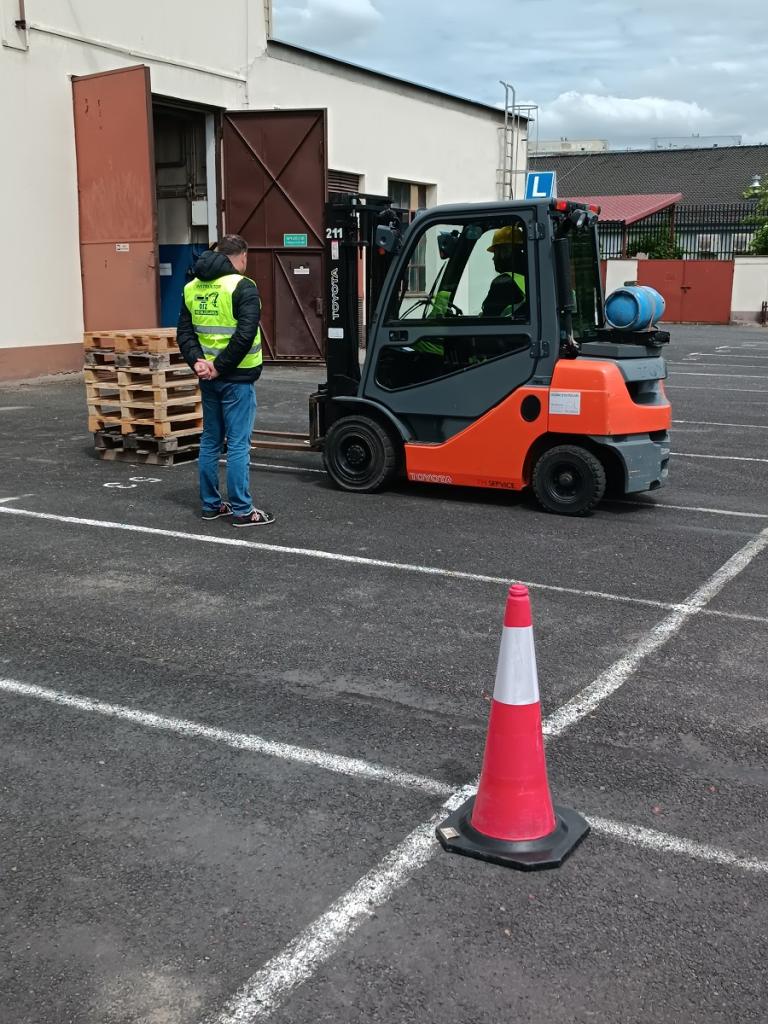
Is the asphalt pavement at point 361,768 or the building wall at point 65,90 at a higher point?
the building wall at point 65,90

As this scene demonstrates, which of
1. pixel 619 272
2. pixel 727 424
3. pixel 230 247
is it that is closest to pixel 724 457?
pixel 727 424

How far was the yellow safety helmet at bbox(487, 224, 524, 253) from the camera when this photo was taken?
7.83 meters

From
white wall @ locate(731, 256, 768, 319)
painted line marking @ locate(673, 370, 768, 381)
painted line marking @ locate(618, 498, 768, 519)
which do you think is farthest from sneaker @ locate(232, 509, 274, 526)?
white wall @ locate(731, 256, 768, 319)

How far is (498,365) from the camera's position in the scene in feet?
26.4

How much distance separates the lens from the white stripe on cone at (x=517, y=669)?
3.46 m

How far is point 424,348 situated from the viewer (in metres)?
8.38

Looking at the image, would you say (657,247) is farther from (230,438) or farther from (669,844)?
(669,844)

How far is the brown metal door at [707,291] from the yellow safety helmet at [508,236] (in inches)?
1198

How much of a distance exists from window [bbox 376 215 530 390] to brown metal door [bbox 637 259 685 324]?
97.4ft

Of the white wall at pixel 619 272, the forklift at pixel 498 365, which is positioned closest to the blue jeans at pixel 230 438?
the forklift at pixel 498 365

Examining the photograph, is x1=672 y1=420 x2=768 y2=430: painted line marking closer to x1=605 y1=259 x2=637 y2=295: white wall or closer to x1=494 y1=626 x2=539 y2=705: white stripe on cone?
x1=494 y1=626 x2=539 y2=705: white stripe on cone

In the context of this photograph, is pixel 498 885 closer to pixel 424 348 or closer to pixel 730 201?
pixel 424 348

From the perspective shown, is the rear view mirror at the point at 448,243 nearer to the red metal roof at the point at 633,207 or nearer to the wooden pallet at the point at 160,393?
the wooden pallet at the point at 160,393

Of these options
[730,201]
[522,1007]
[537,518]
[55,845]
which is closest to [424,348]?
[537,518]
